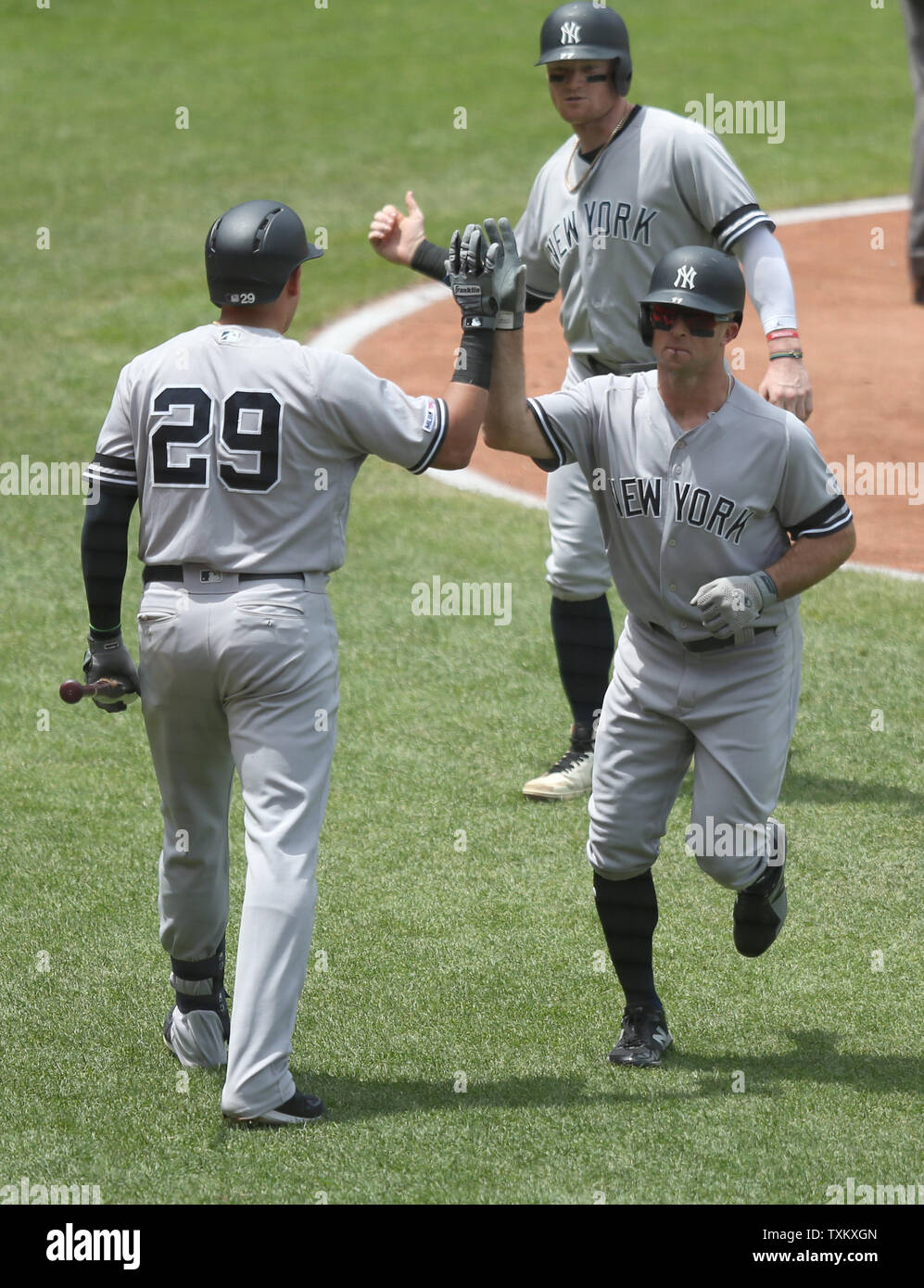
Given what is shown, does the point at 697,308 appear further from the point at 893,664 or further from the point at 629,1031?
the point at 893,664

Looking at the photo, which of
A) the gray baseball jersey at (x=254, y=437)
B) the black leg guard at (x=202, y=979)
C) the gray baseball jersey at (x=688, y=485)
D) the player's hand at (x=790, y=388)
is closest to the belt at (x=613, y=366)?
the player's hand at (x=790, y=388)

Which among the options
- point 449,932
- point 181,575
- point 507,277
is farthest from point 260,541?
point 449,932

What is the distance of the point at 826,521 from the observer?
4.58 meters

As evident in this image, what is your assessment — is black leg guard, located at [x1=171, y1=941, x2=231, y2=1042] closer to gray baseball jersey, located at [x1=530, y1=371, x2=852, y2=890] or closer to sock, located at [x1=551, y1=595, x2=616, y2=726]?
gray baseball jersey, located at [x1=530, y1=371, x2=852, y2=890]

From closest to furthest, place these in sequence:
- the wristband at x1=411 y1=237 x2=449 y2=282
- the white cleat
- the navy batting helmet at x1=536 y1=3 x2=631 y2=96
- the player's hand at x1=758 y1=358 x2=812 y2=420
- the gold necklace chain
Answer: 1. the wristband at x1=411 y1=237 x2=449 y2=282
2. the player's hand at x1=758 y1=358 x2=812 y2=420
3. the navy batting helmet at x1=536 y1=3 x2=631 y2=96
4. the gold necklace chain
5. the white cleat

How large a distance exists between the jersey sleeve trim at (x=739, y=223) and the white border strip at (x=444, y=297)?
518mm

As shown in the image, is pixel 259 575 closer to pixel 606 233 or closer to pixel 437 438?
pixel 437 438

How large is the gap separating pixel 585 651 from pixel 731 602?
251 centimetres

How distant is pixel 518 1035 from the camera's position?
4902mm

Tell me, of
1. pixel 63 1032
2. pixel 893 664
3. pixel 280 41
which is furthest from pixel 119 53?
pixel 63 1032

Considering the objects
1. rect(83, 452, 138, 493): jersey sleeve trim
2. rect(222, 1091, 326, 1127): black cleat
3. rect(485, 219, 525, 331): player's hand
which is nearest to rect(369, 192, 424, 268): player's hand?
rect(485, 219, 525, 331): player's hand

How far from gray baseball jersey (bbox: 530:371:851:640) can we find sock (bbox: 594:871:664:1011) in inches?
28.4

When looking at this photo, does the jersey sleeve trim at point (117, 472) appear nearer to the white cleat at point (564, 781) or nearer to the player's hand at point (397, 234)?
the player's hand at point (397, 234)

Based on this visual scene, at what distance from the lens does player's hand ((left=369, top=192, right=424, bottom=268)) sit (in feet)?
16.9
